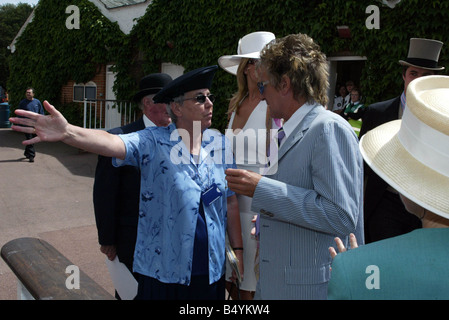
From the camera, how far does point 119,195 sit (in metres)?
2.88

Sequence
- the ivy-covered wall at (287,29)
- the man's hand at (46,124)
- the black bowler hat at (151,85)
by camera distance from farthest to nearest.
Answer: the ivy-covered wall at (287,29)
the black bowler hat at (151,85)
the man's hand at (46,124)

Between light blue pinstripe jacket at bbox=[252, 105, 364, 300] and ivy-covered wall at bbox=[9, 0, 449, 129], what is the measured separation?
601cm

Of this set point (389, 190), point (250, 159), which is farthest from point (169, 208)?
point (389, 190)

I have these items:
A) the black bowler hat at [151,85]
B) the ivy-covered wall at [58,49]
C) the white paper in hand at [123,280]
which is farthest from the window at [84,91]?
the white paper in hand at [123,280]

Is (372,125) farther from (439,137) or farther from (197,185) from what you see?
(439,137)

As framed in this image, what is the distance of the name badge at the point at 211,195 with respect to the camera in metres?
2.40

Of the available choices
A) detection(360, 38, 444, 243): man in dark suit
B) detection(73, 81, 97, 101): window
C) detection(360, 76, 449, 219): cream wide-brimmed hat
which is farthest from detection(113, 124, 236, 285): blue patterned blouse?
detection(73, 81, 97, 101): window

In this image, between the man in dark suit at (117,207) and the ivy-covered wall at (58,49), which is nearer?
the man in dark suit at (117,207)

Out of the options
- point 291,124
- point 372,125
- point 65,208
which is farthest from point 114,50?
point 291,124

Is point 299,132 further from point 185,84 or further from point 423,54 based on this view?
point 423,54

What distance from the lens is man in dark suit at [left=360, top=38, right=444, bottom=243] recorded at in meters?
3.26

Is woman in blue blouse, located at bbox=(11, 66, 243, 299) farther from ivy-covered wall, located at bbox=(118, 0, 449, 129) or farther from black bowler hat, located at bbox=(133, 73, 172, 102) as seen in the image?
ivy-covered wall, located at bbox=(118, 0, 449, 129)

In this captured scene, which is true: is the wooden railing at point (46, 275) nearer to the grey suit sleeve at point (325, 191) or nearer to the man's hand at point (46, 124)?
the man's hand at point (46, 124)

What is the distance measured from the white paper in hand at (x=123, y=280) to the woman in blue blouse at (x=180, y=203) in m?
0.18
